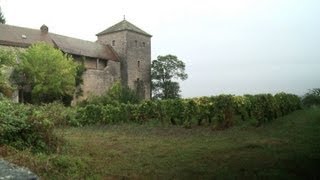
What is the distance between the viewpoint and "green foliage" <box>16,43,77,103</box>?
155 ft

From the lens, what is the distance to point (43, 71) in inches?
1874

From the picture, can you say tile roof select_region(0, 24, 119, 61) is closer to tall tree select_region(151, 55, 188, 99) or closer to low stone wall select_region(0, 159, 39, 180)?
tall tree select_region(151, 55, 188, 99)

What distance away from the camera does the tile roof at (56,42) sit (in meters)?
51.3

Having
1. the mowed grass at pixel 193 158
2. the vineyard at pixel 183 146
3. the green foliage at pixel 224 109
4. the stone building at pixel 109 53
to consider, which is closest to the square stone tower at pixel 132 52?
the stone building at pixel 109 53

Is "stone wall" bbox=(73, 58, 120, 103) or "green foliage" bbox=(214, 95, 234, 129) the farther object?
"stone wall" bbox=(73, 58, 120, 103)

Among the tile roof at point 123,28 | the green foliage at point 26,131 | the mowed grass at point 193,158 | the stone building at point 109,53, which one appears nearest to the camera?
the mowed grass at point 193,158

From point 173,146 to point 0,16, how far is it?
177 feet

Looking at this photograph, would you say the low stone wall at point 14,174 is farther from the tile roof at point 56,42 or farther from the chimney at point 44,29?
the chimney at point 44,29

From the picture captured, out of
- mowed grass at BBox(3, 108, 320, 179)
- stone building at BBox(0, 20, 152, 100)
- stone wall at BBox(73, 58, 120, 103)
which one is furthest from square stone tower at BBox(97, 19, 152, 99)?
mowed grass at BBox(3, 108, 320, 179)

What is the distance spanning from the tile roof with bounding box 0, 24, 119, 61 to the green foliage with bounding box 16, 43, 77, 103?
3674 millimetres

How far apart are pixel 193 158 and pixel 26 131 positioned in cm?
506

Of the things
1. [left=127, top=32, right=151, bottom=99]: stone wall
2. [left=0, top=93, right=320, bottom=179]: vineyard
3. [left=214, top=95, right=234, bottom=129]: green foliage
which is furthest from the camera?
[left=127, top=32, right=151, bottom=99]: stone wall

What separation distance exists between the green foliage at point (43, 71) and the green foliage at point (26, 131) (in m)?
33.0

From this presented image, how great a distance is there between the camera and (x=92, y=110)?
29016 mm
